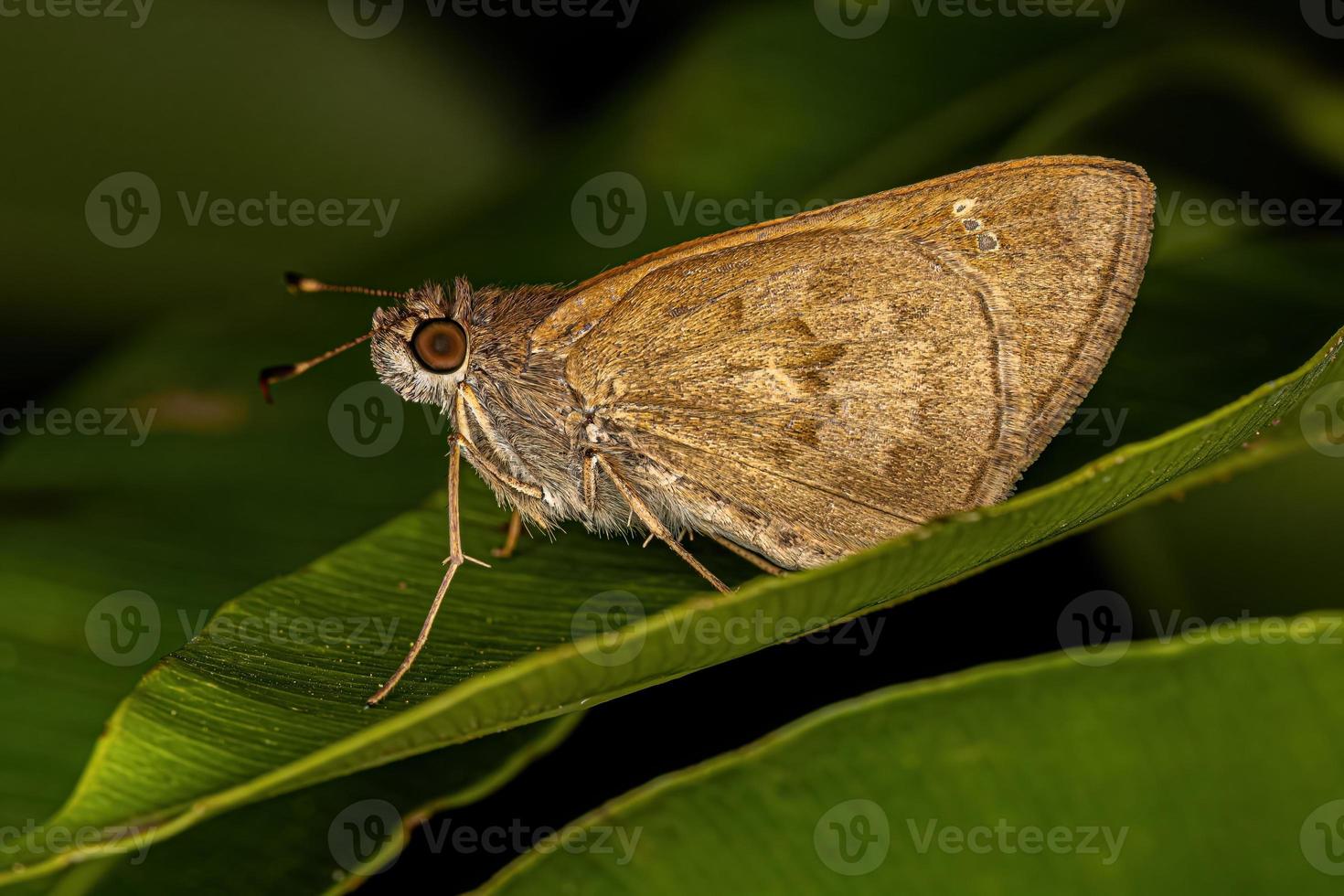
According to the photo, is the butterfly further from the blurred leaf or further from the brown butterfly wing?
the blurred leaf

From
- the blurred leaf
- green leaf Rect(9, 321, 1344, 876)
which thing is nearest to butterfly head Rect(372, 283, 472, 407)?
green leaf Rect(9, 321, 1344, 876)

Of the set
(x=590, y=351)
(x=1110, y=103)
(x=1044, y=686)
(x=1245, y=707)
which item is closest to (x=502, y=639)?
(x=590, y=351)

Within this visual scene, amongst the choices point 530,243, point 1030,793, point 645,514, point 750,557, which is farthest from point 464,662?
point 530,243

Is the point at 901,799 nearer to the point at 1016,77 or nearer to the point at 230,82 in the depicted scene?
the point at 1016,77

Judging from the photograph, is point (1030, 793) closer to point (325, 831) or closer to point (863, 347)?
point (863, 347)

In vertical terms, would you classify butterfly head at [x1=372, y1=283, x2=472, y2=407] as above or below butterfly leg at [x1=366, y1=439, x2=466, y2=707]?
above

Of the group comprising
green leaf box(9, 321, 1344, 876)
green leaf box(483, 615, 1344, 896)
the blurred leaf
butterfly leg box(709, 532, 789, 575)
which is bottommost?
green leaf box(483, 615, 1344, 896)

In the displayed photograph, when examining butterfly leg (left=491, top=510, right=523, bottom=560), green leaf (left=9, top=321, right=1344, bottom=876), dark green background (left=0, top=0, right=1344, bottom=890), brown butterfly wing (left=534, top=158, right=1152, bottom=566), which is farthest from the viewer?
butterfly leg (left=491, top=510, right=523, bottom=560)

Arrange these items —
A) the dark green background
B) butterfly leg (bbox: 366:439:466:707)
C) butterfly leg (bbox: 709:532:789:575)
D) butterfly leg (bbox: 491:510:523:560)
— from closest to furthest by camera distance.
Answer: butterfly leg (bbox: 366:439:466:707)
the dark green background
butterfly leg (bbox: 709:532:789:575)
butterfly leg (bbox: 491:510:523:560)
